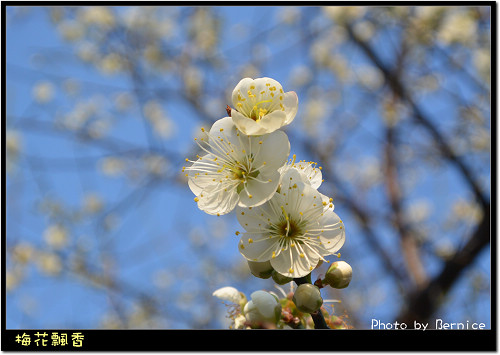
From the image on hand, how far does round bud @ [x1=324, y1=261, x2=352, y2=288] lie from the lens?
968 millimetres

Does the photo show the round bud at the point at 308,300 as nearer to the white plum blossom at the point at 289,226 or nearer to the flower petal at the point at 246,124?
the white plum blossom at the point at 289,226

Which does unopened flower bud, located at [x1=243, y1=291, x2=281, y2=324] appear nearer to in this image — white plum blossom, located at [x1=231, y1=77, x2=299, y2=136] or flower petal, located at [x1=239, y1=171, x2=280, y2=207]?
flower petal, located at [x1=239, y1=171, x2=280, y2=207]

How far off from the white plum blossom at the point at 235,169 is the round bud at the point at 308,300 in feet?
0.56

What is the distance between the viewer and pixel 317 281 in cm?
99

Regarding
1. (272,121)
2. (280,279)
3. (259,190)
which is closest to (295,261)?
(280,279)

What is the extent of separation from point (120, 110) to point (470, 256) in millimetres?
3847

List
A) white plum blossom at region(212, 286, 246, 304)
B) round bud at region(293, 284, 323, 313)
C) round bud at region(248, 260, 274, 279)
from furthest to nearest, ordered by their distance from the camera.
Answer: white plum blossom at region(212, 286, 246, 304) → round bud at region(248, 260, 274, 279) → round bud at region(293, 284, 323, 313)

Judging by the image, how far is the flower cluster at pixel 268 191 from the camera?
94 cm

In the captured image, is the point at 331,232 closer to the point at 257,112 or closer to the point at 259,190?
the point at 259,190

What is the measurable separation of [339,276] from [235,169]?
30 cm

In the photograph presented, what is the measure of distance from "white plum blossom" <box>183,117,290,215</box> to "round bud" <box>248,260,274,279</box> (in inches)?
4.3

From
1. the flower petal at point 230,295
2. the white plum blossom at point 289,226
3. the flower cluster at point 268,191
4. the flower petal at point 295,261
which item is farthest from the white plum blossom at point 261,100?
the flower petal at point 230,295

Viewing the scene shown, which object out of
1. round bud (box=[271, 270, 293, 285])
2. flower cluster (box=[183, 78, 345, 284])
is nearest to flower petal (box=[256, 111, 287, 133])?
flower cluster (box=[183, 78, 345, 284])

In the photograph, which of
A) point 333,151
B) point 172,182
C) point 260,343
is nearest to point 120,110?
point 172,182
